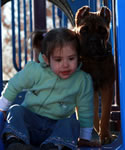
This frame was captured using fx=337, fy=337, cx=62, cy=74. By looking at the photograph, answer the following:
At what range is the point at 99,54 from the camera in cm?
254

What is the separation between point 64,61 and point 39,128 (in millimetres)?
461

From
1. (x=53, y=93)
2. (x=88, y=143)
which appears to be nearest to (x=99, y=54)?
(x=53, y=93)

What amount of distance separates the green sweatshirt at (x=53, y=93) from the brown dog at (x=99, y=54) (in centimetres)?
36

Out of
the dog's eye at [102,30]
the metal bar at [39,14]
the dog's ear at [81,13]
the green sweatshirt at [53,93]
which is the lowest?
the green sweatshirt at [53,93]

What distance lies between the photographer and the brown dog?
2.51 meters

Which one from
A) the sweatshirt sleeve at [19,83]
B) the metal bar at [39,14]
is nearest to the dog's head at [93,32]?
the sweatshirt sleeve at [19,83]

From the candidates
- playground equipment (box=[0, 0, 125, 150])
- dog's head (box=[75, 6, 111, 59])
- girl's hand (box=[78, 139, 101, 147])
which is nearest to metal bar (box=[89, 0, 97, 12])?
playground equipment (box=[0, 0, 125, 150])

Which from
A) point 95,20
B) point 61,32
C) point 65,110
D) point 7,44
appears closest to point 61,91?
point 65,110

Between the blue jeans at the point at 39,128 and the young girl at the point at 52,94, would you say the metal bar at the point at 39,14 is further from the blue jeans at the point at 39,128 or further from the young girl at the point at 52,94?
the blue jeans at the point at 39,128

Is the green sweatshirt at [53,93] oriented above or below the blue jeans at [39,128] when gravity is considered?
above

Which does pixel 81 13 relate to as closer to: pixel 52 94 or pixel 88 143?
pixel 52 94

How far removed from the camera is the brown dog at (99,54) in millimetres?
Answer: 2512

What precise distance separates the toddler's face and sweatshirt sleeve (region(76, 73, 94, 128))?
145mm

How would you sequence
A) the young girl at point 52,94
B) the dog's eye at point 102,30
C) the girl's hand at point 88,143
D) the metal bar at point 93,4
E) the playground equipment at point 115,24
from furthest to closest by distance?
the metal bar at point 93,4 → the dog's eye at point 102,30 → the girl's hand at point 88,143 → the young girl at point 52,94 → the playground equipment at point 115,24
